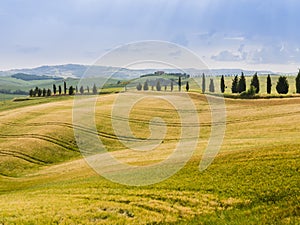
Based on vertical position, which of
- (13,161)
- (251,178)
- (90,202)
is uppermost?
(251,178)

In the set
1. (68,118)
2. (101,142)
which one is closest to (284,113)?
(101,142)

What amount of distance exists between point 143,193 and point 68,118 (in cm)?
7841

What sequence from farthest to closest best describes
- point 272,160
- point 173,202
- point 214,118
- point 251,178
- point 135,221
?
point 214,118 < point 272,160 < point 251,178 < point 173,202 < point 135,221

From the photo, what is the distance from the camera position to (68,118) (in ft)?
325

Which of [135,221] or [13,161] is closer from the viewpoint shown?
[135,221]

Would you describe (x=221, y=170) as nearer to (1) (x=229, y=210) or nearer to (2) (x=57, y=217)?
(1) (x=229, y=210)

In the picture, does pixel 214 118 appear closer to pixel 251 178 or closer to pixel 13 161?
pixel 13 161

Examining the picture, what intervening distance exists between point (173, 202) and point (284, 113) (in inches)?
2824

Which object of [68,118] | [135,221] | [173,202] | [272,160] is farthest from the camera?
[68,118]

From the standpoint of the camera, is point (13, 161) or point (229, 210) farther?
point (13, 161)

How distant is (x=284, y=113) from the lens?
84.9 metres

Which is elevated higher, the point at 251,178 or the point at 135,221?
the point at 251,178

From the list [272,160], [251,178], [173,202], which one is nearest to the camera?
[173,202]

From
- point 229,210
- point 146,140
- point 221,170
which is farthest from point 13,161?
point 229,210
